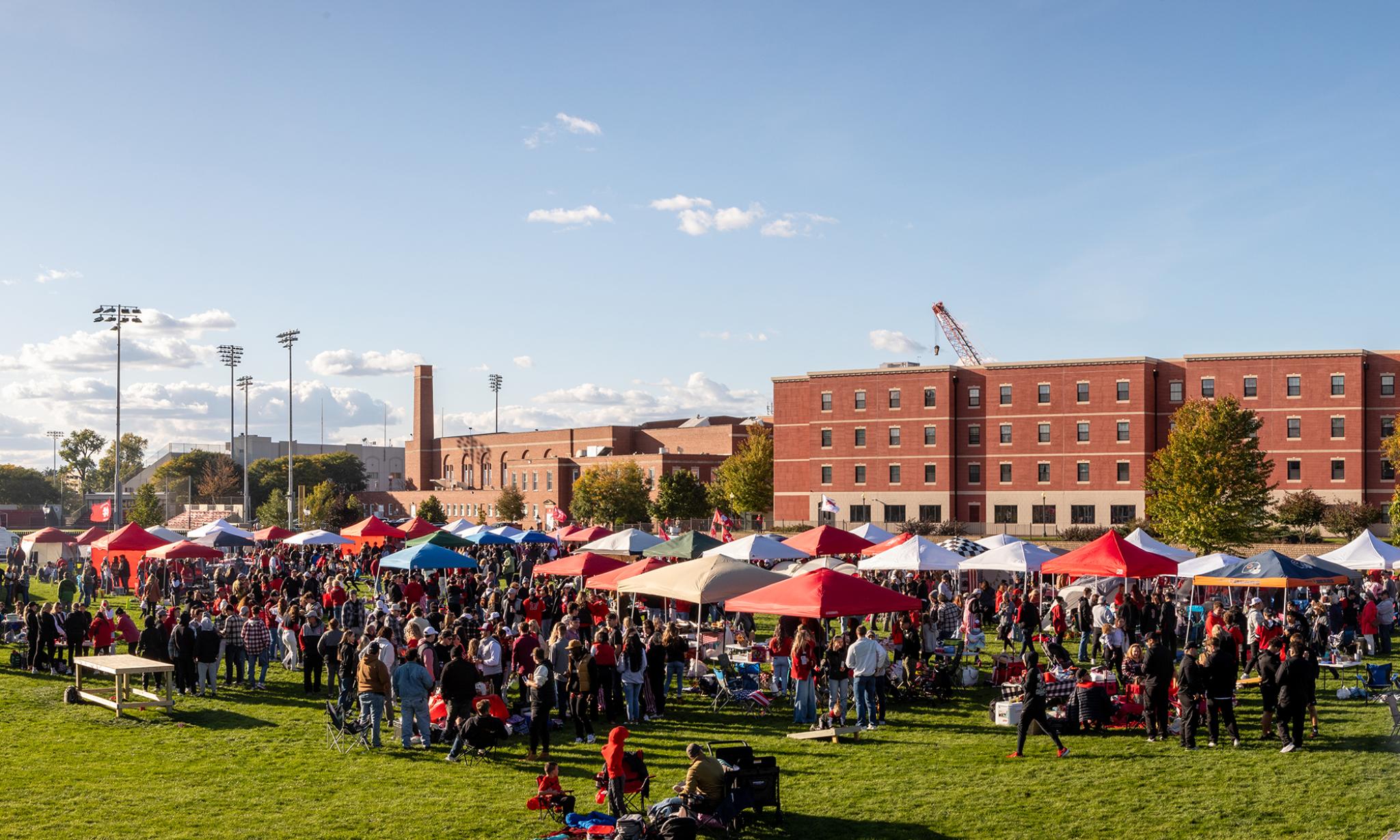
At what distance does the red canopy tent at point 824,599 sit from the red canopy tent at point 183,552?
20119 millimetres

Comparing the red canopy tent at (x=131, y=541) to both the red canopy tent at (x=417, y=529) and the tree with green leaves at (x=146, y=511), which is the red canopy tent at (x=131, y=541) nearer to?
the red canopy tent at (x=417, y=529)

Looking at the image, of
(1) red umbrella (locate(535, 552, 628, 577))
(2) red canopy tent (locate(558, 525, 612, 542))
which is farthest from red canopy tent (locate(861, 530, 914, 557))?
(2) red canopy tent (locate(558, 525, 612, 542))

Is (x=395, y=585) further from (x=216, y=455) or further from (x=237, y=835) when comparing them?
(x=216, y=455)

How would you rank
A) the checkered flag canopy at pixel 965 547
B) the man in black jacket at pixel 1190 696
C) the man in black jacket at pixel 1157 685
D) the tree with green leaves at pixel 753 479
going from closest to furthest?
the man in black jacket at pixel 1190 696 < the man in black jacket at pixel 1157 685 < the checkered flag canopy at pixel 965 547 < the tree with green leaves at pixel 753 479

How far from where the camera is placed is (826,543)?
2975 centimetres

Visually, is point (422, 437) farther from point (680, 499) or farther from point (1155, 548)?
point (1155, 548)

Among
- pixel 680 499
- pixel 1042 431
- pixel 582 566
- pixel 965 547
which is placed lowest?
pixel 680 499

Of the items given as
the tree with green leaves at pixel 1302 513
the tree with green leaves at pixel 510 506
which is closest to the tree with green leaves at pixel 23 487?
the tree with green leaves at pixel 510 506

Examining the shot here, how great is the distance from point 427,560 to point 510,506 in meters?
76.8

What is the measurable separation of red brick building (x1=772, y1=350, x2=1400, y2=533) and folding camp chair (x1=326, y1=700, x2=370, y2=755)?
62550 millimetres

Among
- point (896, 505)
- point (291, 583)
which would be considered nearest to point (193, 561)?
point (291, 583)

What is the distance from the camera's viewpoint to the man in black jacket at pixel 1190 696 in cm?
1539

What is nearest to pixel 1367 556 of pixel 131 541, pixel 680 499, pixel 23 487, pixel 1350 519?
pixel 131 541

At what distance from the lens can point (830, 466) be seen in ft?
264
